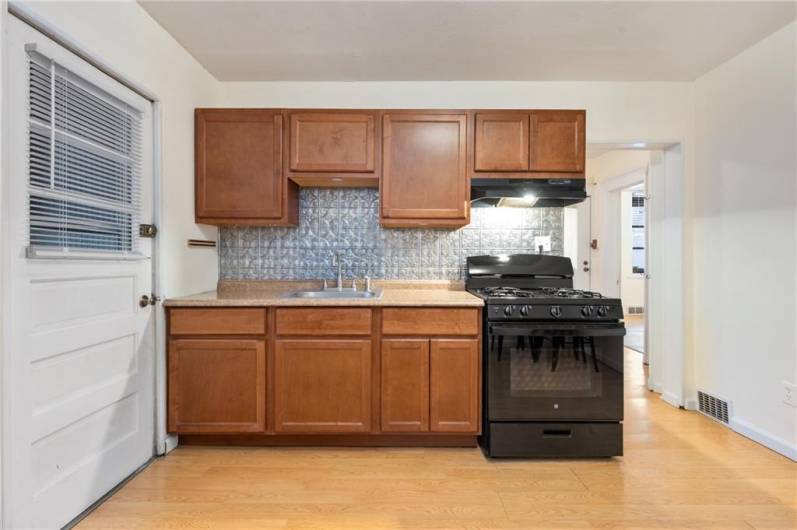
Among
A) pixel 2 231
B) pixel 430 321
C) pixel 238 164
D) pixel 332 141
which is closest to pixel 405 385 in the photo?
pixel 430 321

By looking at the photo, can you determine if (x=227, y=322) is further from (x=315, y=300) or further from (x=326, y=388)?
(x=326, y=388)

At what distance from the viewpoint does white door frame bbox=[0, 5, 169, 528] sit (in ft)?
4.53

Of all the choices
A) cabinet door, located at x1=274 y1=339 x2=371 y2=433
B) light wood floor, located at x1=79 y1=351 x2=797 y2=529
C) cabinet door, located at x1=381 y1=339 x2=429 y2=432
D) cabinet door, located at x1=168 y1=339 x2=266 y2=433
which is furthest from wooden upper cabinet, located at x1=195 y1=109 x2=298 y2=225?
light wood floor, located at x1=79 y1=351 x2=797 y2=529

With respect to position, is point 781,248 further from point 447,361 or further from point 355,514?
point 355,514

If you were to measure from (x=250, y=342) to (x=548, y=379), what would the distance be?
1.66 meters

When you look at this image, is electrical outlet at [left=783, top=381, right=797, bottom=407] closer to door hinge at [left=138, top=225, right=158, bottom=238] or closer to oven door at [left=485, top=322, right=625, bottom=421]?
oven door at [left=485, top=322, right=625, bottom=421]

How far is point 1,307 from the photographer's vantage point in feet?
4.54

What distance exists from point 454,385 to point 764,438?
1.83m

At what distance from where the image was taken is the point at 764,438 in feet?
7.81

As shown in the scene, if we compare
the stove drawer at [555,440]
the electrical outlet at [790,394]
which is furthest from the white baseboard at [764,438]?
the stove drawer at [555,440]

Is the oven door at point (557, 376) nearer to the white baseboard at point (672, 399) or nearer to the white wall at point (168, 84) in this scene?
the white baseboard at point (672, 399)

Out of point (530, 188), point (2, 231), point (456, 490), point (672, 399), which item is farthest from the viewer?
point (672, 399)

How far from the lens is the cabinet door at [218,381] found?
2.30m

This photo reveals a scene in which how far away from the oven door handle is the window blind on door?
195cm
